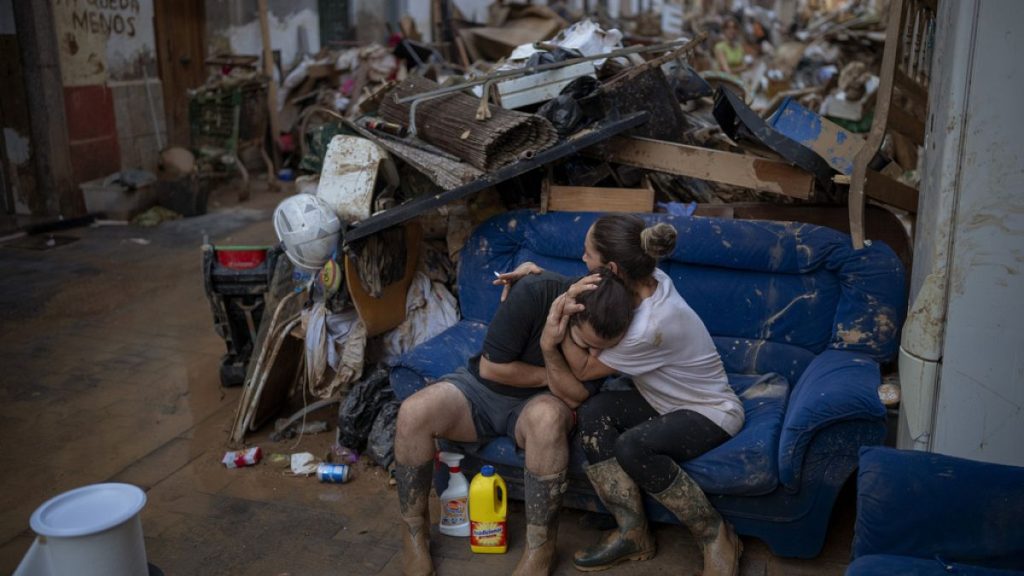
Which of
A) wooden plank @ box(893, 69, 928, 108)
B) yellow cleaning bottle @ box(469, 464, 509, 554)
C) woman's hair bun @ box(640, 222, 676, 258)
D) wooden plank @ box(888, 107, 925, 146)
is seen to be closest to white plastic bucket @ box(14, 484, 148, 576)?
yellow cleaning bottle @ box(469, 464, 509, 554)

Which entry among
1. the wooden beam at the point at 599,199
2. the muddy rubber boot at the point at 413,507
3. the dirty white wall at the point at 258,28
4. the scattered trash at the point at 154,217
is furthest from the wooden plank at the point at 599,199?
the dirty white wall at the point at 258,28

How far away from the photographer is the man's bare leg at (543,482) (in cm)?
352

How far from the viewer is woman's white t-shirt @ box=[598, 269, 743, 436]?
3445 millimetres

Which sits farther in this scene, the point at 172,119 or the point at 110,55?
the point at 172,119

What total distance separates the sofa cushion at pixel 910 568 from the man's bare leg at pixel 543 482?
1.21 metres

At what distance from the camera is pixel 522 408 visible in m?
3.73

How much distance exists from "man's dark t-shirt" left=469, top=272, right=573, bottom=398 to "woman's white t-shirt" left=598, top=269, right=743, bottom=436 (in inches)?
12.3

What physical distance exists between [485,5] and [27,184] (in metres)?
9.87

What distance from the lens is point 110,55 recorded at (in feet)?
32.6

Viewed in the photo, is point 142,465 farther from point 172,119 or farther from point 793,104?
point 172,119

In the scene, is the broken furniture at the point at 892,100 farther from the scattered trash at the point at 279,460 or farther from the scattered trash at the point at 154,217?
the scattered trash at the point at 154,217

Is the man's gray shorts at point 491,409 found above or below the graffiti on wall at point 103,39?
below

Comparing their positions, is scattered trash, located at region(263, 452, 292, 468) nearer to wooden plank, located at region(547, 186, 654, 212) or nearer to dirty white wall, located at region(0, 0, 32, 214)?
wooden plank, located at region(547, 186, 654, 212)

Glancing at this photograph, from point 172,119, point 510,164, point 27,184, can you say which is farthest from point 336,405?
point 172,119
